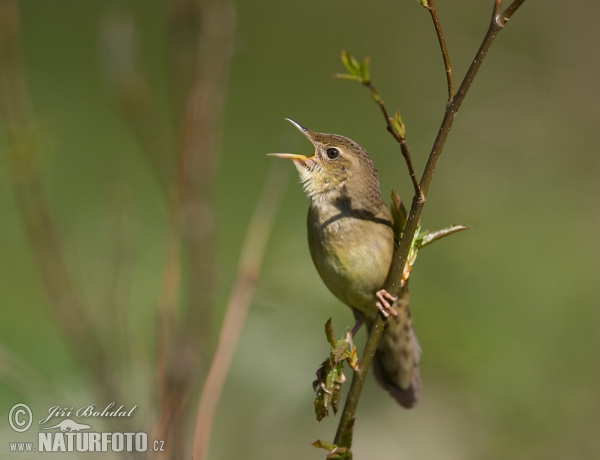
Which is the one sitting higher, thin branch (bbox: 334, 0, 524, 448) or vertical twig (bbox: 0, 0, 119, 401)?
vertical twig (bbox: 0, 0, 119, 401)

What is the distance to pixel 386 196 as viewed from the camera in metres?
6.38

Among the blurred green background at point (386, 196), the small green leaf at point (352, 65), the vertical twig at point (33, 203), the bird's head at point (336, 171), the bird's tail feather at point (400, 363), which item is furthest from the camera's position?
the blurred green background at point (386, 196)

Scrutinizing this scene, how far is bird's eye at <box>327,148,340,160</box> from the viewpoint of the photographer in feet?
10.8

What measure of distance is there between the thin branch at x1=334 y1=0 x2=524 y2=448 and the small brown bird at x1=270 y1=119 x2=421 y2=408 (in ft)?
2.60

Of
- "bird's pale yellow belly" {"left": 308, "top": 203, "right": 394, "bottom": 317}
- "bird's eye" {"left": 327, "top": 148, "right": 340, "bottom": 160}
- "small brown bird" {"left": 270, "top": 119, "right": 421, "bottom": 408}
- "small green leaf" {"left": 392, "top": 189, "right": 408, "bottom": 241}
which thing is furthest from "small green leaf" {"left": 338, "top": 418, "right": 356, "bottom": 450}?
"bird's eye" {"left": 327, "top": 148, "right": 340, "bottom": 160}

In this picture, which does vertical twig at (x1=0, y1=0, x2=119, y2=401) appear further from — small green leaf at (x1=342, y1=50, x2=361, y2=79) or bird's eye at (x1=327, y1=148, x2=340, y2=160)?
bird's eye at (x1=327, y1=148, x2=340, y2=160)

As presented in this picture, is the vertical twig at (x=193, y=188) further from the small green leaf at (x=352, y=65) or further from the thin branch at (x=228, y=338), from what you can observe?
the small green leaf at (x=352, y=65)

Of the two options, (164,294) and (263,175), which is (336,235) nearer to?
(164,294)

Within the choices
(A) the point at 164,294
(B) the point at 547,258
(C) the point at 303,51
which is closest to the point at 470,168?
(B) the point at 547,258

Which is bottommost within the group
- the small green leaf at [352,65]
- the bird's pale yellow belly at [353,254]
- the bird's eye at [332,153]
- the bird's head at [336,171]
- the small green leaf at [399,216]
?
the small green leaf at [399,216]

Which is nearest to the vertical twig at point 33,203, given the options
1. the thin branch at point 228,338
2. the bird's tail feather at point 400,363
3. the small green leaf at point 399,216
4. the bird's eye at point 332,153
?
the thin branch at point 228,338

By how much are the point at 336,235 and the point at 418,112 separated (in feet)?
16.0

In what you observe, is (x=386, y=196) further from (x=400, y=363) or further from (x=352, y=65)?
(x=352, y=65)

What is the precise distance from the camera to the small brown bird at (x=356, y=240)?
9.96 feet
